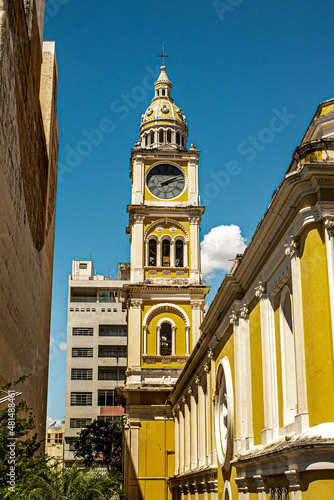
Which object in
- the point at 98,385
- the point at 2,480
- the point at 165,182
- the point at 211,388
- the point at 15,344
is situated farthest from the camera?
the point at 98,385

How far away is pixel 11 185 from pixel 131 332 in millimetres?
26366

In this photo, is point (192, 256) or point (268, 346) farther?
point (192, 256)

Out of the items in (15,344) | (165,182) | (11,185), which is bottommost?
(15,344)

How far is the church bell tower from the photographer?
44969 millimetres

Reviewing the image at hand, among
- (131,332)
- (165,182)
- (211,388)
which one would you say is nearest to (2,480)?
(211,388)

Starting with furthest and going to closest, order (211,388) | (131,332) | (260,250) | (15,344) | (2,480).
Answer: (131,332), (211,388), (15,344), (260,250), (2,480)

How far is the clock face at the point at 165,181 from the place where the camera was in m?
50.2

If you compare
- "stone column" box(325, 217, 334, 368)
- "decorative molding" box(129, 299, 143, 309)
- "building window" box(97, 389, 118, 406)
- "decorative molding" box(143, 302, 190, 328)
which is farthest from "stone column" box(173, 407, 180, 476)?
"building window" box(97, 389, 118, 406)

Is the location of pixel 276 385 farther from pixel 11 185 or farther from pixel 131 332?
pixel 131 332

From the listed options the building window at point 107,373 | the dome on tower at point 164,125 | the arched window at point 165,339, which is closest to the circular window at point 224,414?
the arched window at point 165,339

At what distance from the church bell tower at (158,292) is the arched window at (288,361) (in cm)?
2885

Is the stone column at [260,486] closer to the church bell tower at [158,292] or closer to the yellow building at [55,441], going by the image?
the church bell tower at [158,292]

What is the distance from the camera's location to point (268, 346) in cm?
1811

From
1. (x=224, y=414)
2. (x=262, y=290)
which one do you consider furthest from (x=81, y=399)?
(x=262, y=290)
